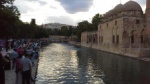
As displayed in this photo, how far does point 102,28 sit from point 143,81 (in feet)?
177

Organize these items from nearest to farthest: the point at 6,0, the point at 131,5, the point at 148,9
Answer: the point at 6,0 < the point at 148,9 < the point at 131,5

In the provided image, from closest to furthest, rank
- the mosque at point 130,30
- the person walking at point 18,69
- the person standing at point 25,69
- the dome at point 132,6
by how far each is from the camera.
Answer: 1. the person walking at point 18,69
2. the person standing at point 25,69
3. the mosque at point 130,30
4. the dome at point 132,6

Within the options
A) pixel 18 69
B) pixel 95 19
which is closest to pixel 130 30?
pixel 18 69

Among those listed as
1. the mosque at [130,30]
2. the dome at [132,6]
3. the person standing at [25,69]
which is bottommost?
the person standing at [25,69]

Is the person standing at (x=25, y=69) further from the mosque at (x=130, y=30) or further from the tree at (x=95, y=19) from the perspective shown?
the tree at (x=95, y=19)

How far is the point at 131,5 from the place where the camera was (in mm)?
54906

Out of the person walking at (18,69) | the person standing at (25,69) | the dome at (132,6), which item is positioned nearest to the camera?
the person walking at (18,69)

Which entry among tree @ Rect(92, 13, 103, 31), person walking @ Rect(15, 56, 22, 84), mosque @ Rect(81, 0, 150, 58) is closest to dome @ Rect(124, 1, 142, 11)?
mosque @ Rect(81, 0, 150, 58)

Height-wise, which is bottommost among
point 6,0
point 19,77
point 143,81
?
point 143,81

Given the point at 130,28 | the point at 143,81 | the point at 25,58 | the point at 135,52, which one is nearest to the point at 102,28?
the point at 130,28

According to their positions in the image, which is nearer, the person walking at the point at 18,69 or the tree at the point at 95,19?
the person walking at the point at 18,69

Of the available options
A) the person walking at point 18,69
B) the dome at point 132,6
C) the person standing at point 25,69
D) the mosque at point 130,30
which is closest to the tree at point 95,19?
the mosque at point 130,30

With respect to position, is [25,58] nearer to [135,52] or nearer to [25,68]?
[25,68]

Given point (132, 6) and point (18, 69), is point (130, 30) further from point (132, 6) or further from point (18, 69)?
point (18, 69)
